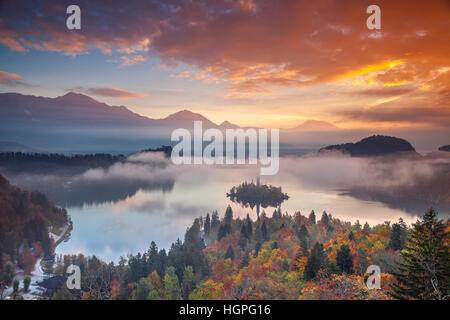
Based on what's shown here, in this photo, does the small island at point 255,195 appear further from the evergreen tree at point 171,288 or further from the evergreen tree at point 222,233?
the evergreen tree at point 171,288

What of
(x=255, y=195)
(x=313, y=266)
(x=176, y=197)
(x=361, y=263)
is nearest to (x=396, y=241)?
(x=361, y=263)

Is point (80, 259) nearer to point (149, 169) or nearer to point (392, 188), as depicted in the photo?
point (149, 169)

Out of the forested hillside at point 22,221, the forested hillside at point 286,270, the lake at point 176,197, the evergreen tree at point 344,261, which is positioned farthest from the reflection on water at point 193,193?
the evergreen tree at point 344,261

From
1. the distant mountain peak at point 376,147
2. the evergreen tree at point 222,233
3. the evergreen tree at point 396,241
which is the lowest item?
the evergreen tree at point 222,233

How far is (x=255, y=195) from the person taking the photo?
89.1ft

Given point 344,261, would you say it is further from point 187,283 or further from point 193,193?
point 193,193

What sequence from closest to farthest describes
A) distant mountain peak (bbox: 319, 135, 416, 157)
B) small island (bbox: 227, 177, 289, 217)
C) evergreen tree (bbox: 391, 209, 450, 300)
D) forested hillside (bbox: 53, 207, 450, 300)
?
evergreen tree (bbox: 391, 209, 450, 300) < forested hillside (bbox: 53, 207, 450, 300) < distant mountain peak (bbox: 319, 135, 416, 157) < small island (bbox: 227, 177, 289, 217)

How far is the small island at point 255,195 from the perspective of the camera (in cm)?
2695

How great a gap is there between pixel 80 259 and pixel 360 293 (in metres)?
14.1

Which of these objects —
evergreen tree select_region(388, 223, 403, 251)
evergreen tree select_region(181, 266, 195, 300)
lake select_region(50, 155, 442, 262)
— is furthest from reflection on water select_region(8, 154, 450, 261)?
evergreen tree select_region(181, 266, 195, 300)

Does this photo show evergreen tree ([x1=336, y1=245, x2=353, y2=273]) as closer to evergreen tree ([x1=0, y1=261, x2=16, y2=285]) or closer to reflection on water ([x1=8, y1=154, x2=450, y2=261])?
reflection on water ([x1=8, y1=154, x2=450, y2=261])

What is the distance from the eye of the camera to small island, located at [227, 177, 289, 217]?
1061 inches

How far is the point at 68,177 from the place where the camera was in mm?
25516
